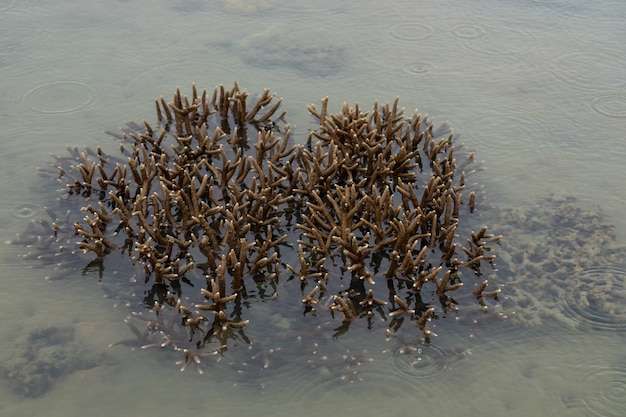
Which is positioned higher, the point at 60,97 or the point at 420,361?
the point at 60,97

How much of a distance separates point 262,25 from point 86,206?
4599mm

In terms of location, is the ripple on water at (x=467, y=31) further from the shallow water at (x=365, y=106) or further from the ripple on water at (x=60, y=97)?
the ripple on water at (x=60, y=97)

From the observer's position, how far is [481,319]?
18.2ft

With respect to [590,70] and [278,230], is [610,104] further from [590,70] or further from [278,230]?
[278,230]

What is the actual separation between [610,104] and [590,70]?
32.0 inches

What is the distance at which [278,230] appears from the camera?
6.43m

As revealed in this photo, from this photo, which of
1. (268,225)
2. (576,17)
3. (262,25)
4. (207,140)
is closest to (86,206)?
(207,140)

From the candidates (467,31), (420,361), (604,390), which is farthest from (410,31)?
(604,390)

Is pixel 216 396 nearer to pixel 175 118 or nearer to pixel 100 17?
pixel 175 118

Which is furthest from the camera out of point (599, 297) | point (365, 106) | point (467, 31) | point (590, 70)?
point (467, 31)

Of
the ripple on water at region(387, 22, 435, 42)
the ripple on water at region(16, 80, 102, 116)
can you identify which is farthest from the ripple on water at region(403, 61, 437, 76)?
the ripple on water at region(16, 80, 102, 116)

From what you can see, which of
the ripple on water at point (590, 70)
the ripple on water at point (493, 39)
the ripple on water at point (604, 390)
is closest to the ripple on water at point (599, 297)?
the ripple on water at point (604, 390)

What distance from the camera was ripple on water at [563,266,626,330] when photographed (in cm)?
559

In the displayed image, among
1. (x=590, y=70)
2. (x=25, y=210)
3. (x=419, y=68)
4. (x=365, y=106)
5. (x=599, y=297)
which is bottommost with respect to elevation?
(x=599, y=297)
